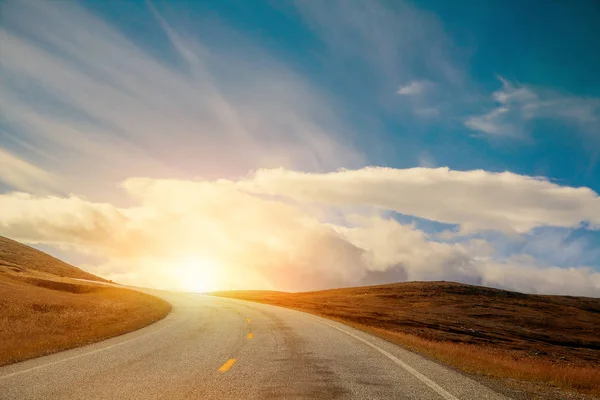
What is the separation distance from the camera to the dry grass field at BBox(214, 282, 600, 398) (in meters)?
12.2

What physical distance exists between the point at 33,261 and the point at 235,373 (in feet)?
339

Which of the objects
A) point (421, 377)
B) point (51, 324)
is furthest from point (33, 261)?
point (421, 377)

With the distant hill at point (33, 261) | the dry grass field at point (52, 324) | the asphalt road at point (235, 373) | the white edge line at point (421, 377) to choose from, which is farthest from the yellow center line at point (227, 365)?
the distant hill at point (33, 261)

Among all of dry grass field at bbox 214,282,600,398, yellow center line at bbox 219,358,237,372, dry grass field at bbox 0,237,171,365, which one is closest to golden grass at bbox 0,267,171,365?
dry grass field at bbox 0,237,171,365

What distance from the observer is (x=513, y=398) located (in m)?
7.96

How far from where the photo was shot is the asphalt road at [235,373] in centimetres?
760

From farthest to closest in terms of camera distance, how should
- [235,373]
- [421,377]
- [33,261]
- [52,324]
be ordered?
[33,261] → [52,324] → [421,377] → [235,373]

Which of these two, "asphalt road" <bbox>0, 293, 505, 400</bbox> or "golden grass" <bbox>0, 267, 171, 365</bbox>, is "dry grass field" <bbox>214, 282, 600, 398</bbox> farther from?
"golden grass" <bbox>0, 267, 171, 365</bbox>

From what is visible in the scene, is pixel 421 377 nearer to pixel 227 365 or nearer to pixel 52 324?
pixel 227 365

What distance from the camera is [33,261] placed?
93.9 metres

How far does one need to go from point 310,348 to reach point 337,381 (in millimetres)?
5004

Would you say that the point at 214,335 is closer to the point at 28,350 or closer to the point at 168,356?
the point at 168,356

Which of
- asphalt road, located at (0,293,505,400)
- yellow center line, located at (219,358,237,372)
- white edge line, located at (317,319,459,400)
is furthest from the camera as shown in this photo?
yellow center line, located at (219,358,237,372)

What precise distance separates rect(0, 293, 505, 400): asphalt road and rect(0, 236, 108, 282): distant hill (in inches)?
3327
